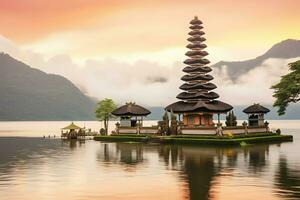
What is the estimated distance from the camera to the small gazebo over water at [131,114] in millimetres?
79188

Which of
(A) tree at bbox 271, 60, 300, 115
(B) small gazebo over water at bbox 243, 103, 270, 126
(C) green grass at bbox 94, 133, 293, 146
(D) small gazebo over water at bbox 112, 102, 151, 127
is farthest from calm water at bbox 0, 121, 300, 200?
(B) small gazebo over water at bbox 243, 103, 270, 126

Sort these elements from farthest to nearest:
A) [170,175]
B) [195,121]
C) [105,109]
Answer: [105,109]
[195,121]
[170,175]

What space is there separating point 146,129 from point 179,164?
40.0 meters

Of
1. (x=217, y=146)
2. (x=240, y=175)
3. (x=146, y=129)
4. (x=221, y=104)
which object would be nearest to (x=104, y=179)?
(x=240, y=175)

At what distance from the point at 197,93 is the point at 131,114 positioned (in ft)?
37.8

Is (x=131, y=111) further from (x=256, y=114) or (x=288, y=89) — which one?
(x=288, y=89)

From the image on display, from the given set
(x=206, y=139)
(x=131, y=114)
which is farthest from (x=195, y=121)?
(x=206, y=139)

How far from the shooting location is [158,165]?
117 feet

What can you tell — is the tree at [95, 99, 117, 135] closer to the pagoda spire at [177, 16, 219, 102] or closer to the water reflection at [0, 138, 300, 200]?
the pagoda spire at [177, 16, 219, 102]

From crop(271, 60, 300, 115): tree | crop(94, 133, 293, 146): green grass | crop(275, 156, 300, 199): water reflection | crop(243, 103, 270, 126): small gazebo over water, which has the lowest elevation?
crop(275, 156, 300, 199): water reflection

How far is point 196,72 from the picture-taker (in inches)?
3253

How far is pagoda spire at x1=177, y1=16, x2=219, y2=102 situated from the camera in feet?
263

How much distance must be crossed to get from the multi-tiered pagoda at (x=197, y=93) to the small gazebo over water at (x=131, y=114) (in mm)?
4548

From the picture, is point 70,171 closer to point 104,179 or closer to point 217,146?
point 104,179
